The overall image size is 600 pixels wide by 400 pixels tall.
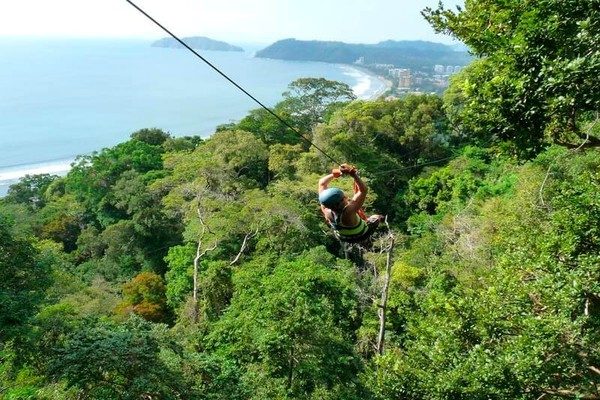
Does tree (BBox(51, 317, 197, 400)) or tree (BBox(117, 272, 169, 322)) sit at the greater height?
tree (BBox(51, 317, 197, 400))

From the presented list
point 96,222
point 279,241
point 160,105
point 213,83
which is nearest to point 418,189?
point 279,241

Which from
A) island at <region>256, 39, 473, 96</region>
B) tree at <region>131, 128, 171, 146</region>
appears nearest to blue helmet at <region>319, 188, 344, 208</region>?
tree at <region>131, 128, 171, 146</region>

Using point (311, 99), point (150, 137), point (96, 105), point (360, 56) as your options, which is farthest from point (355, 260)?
point (360, 56)

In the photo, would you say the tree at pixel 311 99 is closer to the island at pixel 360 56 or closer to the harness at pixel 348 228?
the harness at pixel 348 228

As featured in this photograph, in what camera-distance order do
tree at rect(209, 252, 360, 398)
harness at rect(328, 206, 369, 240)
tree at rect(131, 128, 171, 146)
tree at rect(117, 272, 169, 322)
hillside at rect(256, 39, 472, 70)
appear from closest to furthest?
harness at rect(328, 206, 369, 240)
tree at rect(209, 252, 360, 398)
tree at rect(117, 272, 169, 322)
tree at rect(131, 128, 171, 146)
hillside at rect(256, 39, 472, 70)

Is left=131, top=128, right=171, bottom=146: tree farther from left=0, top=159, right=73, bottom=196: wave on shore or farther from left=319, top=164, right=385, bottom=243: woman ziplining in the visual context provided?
left=319, top=164, right=385, bottom=243: woman ziplining

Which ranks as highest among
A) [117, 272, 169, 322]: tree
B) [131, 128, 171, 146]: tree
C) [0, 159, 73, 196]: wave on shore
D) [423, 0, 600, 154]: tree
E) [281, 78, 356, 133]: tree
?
[423, 0, 600, 154]: tree

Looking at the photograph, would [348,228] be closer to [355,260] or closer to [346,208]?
[346,208]
